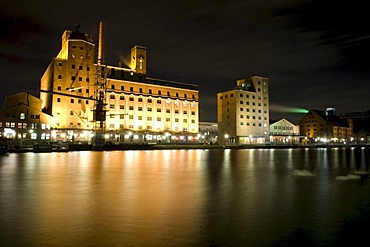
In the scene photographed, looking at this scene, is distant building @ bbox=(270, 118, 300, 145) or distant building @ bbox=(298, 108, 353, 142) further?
distant building @ bbox=(298, 108, 353, 142)

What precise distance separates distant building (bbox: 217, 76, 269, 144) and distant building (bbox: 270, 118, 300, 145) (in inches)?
192

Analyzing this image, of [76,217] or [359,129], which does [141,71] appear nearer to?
[76,217]

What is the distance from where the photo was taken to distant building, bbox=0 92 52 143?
5744cm

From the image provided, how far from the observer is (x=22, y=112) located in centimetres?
5975

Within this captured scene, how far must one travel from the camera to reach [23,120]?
2341 inches

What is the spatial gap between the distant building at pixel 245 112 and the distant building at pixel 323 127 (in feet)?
109

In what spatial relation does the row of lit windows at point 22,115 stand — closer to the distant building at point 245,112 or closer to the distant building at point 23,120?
the distant building at point 23,120

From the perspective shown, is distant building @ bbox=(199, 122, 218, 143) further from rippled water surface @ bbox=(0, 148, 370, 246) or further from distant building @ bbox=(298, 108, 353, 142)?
rippled water surface @ bbox=(0, 148, 370, 246)

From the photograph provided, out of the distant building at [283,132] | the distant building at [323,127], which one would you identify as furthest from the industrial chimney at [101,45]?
the distant building at [323,127]

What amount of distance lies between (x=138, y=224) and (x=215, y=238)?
69.6 inches

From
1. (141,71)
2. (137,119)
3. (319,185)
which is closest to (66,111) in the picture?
(137,119)

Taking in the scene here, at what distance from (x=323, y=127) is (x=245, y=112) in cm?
4924

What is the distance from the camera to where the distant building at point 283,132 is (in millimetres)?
102250

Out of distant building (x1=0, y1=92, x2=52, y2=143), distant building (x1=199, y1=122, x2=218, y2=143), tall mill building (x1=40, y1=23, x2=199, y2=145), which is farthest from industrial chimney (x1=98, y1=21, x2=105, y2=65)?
distant building (x1=199, y1=122, x2=218, y2=143)
